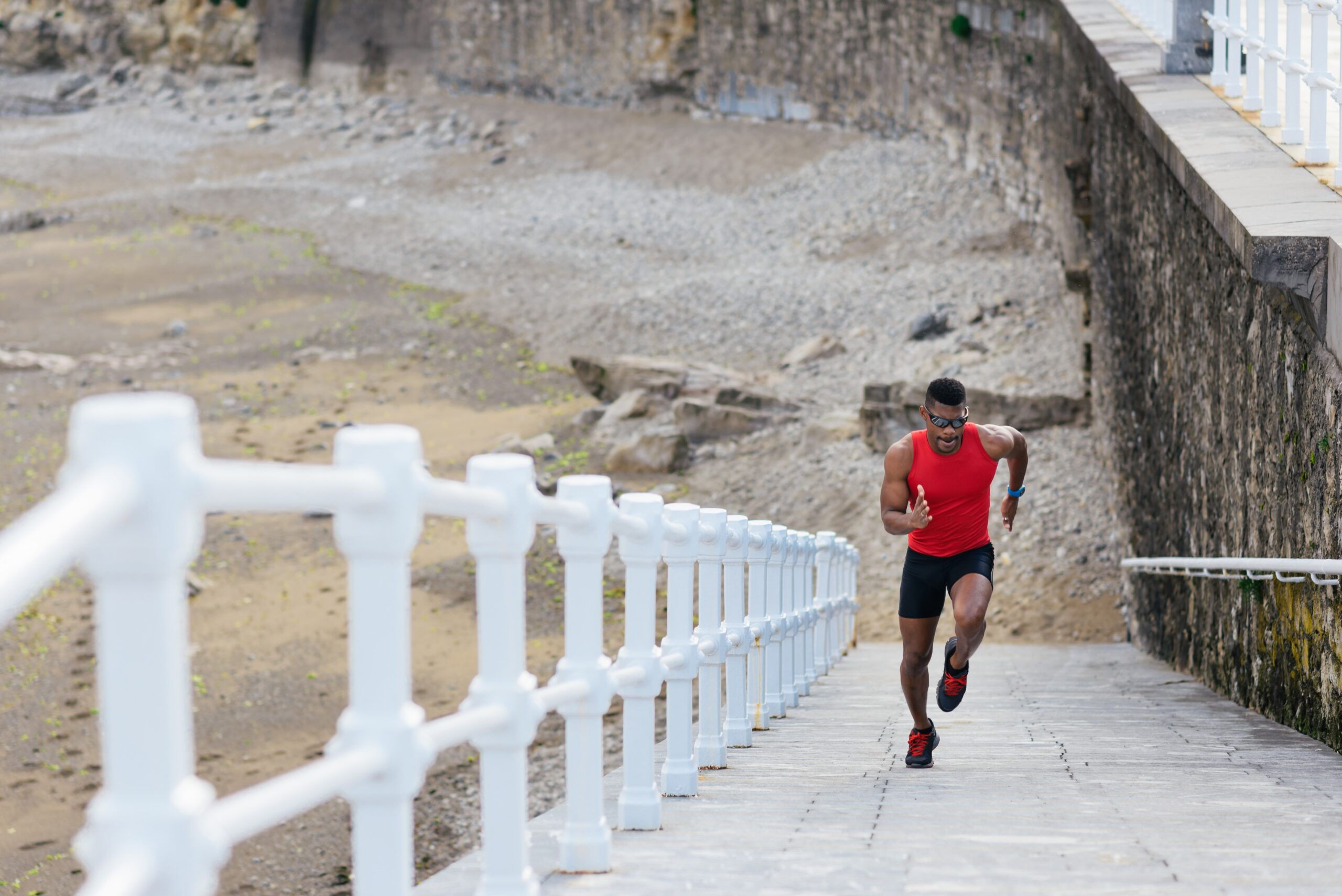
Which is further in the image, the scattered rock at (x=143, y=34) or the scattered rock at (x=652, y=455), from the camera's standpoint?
the scattered rock at (x=143, y=34)

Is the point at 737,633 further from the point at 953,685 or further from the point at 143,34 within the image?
the point at 143,34

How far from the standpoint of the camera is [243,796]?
6.59 ft

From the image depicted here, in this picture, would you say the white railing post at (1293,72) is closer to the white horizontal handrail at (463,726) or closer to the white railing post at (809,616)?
the white railing post at (809,616)

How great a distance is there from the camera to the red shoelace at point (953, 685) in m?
6.21

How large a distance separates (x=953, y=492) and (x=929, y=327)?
16.0m

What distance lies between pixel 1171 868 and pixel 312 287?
26.8 m

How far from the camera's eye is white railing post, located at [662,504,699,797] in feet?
15.9

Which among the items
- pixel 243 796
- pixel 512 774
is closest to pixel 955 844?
pixel 512 774

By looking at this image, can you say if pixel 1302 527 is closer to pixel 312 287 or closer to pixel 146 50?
pixel 312 287

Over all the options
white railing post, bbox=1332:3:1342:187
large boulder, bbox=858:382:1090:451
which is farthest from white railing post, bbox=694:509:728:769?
large boulder, bbox=858:382:1090:451

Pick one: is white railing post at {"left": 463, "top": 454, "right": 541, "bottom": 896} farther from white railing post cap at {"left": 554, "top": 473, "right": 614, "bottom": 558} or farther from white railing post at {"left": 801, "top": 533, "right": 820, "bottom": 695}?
white railing post at {"left": 801, "top": 533, "right": 820, "bottom": 695}

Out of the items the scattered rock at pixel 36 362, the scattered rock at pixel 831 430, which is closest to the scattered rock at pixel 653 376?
the scattered rock at pixel 831 430

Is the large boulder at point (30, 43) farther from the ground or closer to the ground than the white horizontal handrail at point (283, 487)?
farther from the ground

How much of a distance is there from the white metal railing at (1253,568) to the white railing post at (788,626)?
220 centimetres
